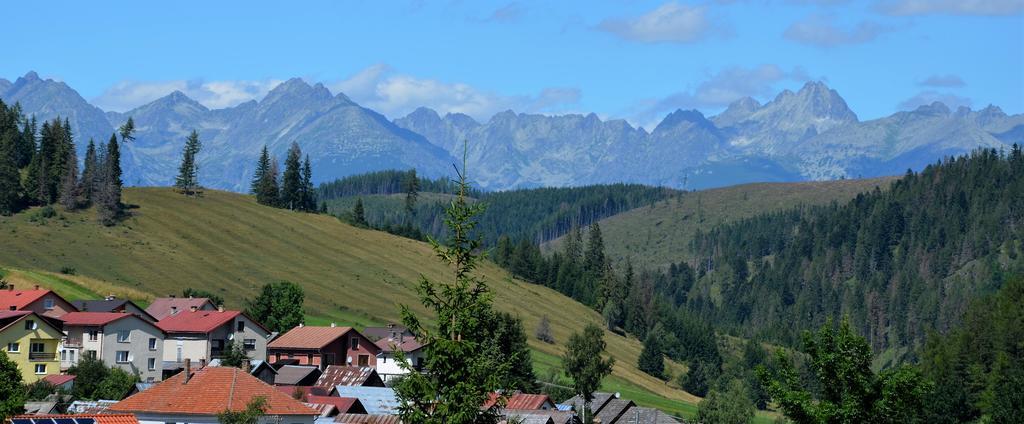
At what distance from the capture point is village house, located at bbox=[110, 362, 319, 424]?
69.6 metres

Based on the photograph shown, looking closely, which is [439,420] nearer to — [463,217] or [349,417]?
[463,217]

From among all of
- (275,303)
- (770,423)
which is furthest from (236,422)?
(770,423)

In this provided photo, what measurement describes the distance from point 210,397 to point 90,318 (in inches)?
1974

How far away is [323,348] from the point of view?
12394 centimetres

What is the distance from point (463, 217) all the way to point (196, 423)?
116 ft

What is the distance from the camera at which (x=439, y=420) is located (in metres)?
37.6

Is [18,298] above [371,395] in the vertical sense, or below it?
above

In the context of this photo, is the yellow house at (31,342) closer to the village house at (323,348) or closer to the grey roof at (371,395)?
the village house at (323,348)

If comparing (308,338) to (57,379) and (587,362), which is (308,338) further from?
(57,379)

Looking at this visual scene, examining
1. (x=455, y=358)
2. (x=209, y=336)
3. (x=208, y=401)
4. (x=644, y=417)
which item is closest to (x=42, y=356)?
(x=209, y=336)

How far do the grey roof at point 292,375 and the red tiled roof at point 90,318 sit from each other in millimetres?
17213

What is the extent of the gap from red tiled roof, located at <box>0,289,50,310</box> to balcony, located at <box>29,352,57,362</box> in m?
9.15

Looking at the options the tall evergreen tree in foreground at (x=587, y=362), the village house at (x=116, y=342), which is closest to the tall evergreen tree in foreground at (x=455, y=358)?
the village house at (x=116, y=342)

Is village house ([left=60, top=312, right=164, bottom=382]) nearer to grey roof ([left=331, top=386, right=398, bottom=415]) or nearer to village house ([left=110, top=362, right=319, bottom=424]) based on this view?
grey roof ([left=331, top=386, right=398, bottom=415])
